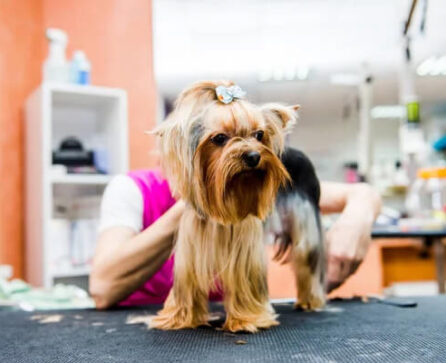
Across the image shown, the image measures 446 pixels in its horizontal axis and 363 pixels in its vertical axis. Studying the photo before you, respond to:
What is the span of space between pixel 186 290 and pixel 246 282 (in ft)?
0.42

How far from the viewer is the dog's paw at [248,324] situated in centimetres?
109

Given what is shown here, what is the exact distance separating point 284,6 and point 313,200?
4038mm

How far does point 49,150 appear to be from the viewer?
8.00ft

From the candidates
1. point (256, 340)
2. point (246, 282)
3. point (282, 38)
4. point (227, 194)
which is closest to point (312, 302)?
point (246, 282)

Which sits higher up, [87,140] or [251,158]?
[87,140]

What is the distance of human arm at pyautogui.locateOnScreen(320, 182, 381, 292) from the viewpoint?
4.65 ft

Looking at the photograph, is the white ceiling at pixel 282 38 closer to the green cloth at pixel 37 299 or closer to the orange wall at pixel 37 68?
the orange wall at pixel 37 68

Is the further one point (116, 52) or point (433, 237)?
point (433, 237)

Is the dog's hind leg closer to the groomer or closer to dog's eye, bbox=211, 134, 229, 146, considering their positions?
the groomer

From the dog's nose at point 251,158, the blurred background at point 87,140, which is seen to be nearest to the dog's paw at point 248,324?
the dog's nose at point 251,158

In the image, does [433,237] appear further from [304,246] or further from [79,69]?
[79,69]

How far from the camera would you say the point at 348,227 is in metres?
1.44

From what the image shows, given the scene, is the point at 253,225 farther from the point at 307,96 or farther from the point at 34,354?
the point at 307,96

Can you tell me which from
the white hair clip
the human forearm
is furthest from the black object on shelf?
the white hair clip
